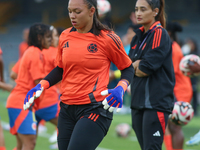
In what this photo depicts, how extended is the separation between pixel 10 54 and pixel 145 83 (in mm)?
18715

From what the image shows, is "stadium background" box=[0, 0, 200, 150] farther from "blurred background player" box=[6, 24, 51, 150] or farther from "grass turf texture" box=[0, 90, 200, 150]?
"blurred background player" box=[6, 24, 51, 150]

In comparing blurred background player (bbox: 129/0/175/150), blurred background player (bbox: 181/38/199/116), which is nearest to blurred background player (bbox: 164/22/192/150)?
blurred background player (bbox: 129/0/175/150)

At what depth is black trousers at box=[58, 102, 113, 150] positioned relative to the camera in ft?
10.5

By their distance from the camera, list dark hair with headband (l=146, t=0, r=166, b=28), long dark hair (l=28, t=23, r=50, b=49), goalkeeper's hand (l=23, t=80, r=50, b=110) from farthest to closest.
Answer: long dark hair (l=28, t=23, r=50, b=49) < dark hair with headband (l=146, t=0, r=166, b=28) < goalkeeper's hand (l=23, t=80, r=50, b=110)

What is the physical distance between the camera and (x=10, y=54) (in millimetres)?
21750

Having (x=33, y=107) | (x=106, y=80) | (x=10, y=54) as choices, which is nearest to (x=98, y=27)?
(x=106, y=80)

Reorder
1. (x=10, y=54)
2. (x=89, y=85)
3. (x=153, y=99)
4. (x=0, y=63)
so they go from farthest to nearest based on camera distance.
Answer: (x=10, y=54) < (x=0, y=63) < (x=153, y=99) < (x=89, y=85)

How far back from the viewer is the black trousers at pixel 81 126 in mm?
3213

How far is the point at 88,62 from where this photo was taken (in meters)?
3.39

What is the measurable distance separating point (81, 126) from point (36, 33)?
2.34 metres

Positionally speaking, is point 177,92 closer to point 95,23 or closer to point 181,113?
point 181,113

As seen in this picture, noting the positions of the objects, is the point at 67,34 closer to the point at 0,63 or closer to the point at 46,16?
the point at 0,63

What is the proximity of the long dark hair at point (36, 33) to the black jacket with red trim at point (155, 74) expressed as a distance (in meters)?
1.68

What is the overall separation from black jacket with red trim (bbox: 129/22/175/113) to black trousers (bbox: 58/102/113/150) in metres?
0.73
